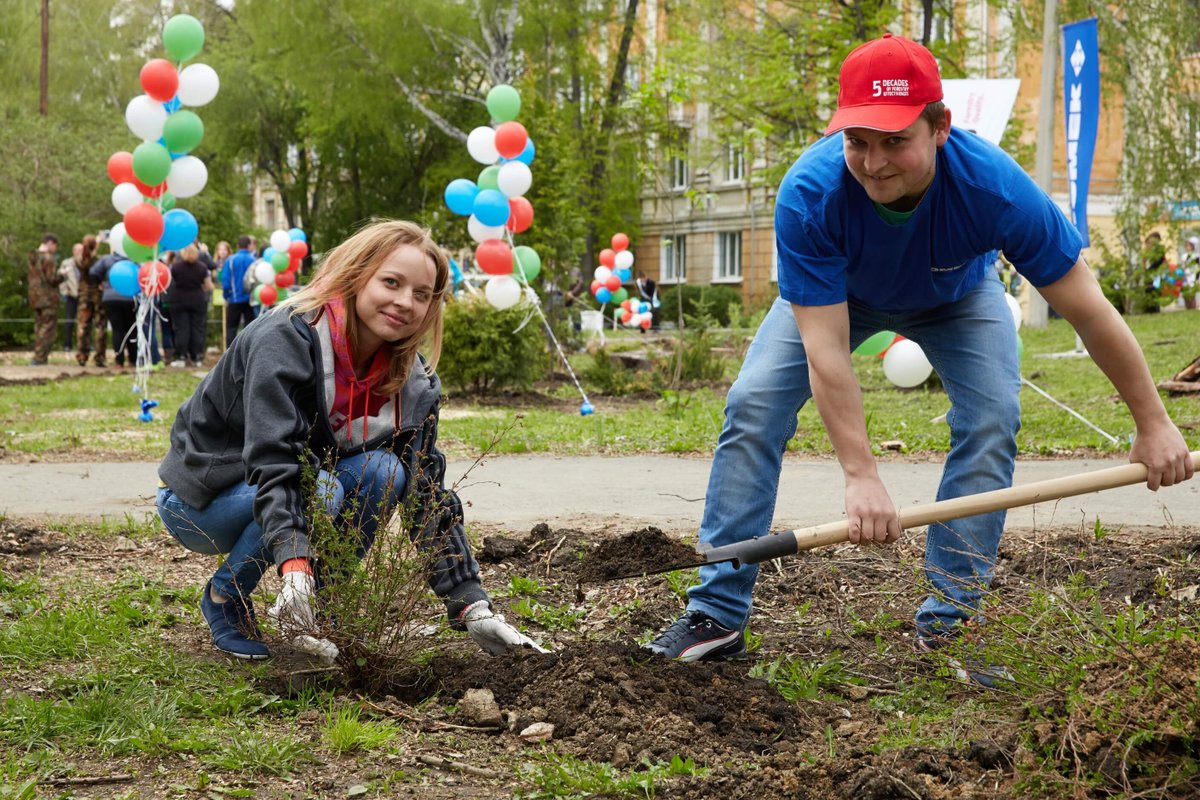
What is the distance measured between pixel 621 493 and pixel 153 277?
625 centimetres

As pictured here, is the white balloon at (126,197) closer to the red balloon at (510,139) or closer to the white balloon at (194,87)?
the white balloon at (194,87)

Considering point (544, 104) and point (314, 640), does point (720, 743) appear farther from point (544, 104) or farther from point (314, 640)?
point (544, 104)

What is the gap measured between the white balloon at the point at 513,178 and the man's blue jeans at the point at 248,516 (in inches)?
301

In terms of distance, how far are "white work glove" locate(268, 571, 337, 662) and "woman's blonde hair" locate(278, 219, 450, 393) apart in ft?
2.08

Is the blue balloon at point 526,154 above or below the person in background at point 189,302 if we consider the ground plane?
above

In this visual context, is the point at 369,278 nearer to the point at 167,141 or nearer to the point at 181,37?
the point at 167,141

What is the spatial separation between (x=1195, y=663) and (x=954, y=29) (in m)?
23.5

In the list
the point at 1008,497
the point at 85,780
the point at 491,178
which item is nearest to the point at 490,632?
the point at 85,780

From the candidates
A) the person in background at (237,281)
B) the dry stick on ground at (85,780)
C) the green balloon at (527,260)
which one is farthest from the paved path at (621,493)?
the person in background at (237,281)

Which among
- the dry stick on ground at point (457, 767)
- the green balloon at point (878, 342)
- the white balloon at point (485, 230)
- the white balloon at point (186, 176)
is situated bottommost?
the dry stick on ground at point (457, 767)

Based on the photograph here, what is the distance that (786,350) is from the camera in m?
3.51

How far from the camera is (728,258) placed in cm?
4294

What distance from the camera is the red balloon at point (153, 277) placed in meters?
11.0

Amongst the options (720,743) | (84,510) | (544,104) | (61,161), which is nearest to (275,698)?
(720,743)
